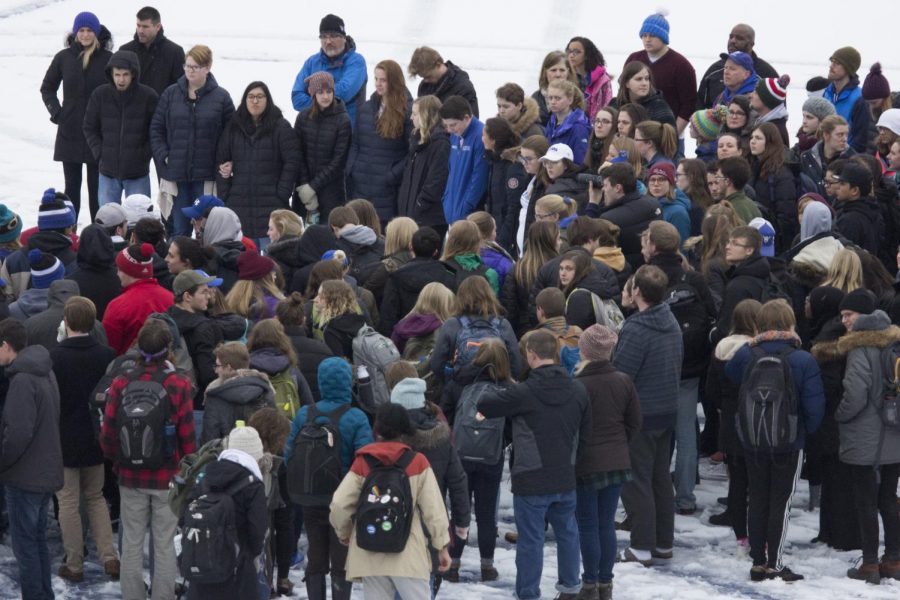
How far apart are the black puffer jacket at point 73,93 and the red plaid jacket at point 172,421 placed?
6801mm

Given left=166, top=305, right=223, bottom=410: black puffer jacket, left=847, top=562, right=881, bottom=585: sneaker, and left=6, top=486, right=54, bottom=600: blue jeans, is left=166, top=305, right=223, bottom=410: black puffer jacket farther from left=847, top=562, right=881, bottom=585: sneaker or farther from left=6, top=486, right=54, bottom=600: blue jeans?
left=847, top=562, right=881, bottom=585: sneaker

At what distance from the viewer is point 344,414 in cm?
825

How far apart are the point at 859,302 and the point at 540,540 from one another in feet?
7.74

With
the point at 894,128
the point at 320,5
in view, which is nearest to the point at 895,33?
the point at 320,5

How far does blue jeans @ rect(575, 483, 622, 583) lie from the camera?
8.92 metres

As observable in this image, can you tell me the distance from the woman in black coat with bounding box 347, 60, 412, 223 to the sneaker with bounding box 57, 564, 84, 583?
533 centimetres

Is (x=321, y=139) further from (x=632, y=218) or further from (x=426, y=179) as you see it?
(x=632, y=218)

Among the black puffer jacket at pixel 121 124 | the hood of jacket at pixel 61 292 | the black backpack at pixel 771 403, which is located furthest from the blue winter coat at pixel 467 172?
the black backpack at pixel 771 403

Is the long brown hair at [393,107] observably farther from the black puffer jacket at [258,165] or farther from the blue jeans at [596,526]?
the blue jeans at [596,526]

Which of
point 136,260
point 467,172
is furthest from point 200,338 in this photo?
point 467,172

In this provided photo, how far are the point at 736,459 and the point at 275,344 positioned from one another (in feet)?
9.49

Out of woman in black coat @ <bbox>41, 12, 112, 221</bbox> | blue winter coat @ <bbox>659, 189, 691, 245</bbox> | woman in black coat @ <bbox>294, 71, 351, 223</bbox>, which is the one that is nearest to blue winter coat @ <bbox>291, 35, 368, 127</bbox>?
woman in black coat @ <bbox>294, 71, 351, 223</bbox>

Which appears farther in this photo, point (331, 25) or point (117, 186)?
point (117, 186)

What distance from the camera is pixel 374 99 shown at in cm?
1355
